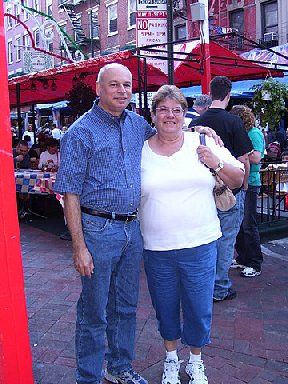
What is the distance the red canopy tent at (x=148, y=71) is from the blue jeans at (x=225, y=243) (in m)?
3.61

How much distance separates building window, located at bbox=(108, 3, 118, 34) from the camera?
31.5 metres

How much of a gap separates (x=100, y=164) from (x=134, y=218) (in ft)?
1.29

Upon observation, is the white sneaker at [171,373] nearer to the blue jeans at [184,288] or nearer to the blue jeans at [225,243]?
the blue jeans at [184,288]

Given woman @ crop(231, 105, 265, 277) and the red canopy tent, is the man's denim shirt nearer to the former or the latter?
woman @ crop(231, 105, 265, 277)

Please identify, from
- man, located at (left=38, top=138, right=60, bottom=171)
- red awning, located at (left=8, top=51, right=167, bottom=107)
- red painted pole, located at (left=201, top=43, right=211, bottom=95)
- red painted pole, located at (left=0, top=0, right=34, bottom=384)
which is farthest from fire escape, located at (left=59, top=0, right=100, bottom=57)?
red painted pole, located at (left=0, top=0, right=34, bottom=384)

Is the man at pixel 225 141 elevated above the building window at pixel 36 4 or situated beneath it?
situated beneath

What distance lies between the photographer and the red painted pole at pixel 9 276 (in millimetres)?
1846

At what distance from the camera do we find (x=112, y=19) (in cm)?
3173

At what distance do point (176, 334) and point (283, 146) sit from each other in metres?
12.5

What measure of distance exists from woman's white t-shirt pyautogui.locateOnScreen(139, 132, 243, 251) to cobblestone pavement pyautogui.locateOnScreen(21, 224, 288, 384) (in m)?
0.97

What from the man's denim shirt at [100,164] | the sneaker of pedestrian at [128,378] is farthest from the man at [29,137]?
the man's denim shirt at [100,164]

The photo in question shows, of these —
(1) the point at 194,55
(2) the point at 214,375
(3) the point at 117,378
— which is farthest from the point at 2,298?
(1) the point at 194,55

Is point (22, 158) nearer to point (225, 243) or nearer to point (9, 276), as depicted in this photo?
point (225, 243)

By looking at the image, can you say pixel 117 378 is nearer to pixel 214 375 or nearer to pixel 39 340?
pixel 214 375
